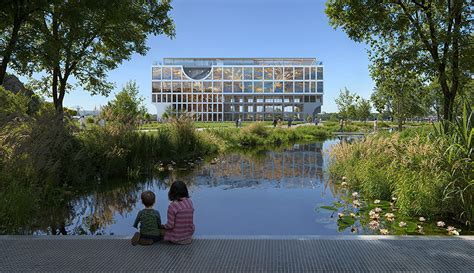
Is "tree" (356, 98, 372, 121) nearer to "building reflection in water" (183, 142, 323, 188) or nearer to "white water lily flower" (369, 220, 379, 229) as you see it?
"building reflection in water" (183, 142, 323, 188)

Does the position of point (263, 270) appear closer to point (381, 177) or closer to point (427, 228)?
point (427, 228)

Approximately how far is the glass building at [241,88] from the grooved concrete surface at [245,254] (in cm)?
9006

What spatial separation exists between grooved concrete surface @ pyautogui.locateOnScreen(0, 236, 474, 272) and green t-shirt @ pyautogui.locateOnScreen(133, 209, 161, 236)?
159mm

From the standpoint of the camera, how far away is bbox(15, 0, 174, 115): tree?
36.1ft

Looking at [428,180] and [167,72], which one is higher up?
[167,72]

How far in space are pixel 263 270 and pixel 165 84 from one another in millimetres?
96011

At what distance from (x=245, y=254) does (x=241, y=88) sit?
93250mm

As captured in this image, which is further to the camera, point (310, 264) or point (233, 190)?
point (233, 190)

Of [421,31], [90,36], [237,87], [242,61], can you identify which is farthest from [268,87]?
[421,31]

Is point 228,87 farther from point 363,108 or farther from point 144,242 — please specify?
point 144,242

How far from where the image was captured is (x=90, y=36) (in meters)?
14.3

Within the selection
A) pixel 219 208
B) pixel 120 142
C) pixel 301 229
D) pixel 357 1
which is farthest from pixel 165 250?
pixel 357 1

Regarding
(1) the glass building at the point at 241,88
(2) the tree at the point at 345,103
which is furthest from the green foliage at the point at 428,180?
(1) the glass building at the point at 241,88

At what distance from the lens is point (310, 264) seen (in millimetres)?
3672
